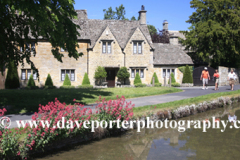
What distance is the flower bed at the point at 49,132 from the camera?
802cm

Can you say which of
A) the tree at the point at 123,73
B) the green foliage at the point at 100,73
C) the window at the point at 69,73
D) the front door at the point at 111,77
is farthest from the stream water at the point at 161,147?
the front door at the point at 111,77

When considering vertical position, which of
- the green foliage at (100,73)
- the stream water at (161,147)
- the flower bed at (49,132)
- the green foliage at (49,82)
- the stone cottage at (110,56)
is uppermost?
the stone cottage at (110,56)

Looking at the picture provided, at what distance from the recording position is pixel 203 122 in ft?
45.2

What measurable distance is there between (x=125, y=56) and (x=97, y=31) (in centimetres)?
505

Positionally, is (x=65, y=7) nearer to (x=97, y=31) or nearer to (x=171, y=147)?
(x=171, y=147)

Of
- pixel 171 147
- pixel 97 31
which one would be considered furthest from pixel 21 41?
pixel 97 31

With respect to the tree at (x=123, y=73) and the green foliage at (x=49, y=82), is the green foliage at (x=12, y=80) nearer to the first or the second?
the green foliage at (x=49, y=82)

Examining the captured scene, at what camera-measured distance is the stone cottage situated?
31688 mm

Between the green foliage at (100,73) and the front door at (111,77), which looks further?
the front door at (111,77)

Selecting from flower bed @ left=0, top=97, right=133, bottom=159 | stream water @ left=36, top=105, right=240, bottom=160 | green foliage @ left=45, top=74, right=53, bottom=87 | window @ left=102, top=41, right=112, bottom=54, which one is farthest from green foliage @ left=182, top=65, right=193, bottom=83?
flower bed @ left=0, top=97, right=133, bottom=159

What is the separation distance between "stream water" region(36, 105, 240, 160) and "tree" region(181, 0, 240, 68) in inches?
974

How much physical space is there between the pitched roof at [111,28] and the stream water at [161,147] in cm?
2278

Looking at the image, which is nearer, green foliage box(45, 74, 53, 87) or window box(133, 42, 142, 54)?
green foliage box(45, 74, 53, 87)

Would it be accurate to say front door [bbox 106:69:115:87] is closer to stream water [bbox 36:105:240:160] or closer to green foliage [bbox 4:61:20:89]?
green foliage [bbox 4:61:20:89]
